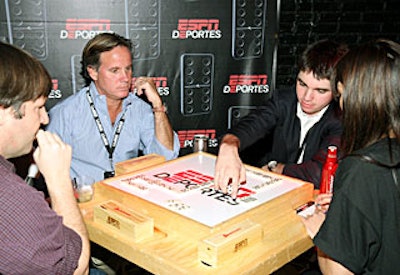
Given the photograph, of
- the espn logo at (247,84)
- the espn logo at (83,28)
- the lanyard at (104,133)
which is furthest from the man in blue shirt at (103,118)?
the espn logo at (247,84)

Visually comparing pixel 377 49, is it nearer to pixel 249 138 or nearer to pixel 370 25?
pixel 249 138

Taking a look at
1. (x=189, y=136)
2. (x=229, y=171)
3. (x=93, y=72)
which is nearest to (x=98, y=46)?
(x=93, y=72)

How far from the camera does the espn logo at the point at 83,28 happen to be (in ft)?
10.3

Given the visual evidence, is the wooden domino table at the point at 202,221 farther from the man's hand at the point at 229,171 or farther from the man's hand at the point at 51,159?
the man's hand at the point at 51,159

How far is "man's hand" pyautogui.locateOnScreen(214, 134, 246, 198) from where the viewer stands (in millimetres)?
1732

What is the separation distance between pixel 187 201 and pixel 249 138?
0.91 m

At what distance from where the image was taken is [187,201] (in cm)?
163

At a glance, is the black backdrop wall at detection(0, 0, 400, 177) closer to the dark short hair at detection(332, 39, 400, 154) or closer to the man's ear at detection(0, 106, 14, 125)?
the man's ear at detection(0, 106, 14, 125)

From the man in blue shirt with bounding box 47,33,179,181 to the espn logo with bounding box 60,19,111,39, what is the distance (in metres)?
0.50

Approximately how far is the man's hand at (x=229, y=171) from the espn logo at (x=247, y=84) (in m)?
1.60

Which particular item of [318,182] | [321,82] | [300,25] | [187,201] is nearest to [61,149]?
[187,201]

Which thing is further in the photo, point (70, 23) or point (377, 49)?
point (70, 23)

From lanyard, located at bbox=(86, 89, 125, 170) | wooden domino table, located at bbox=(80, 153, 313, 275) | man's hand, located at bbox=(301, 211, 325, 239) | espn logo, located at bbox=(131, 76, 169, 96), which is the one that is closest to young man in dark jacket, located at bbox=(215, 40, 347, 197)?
wooden domino table, located at bbox=(80, 153, 313, 275)

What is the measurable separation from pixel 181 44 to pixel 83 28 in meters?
0.71
